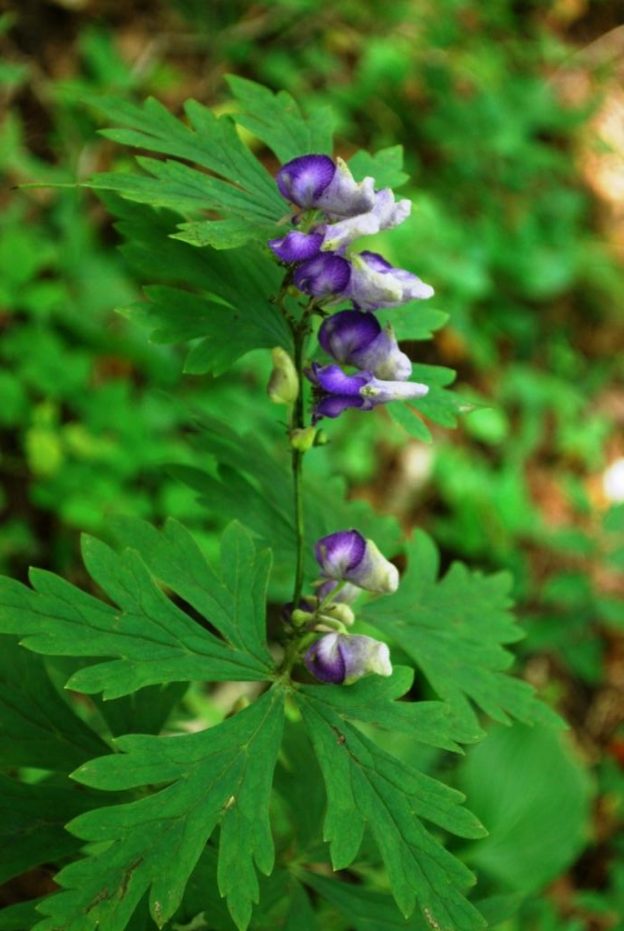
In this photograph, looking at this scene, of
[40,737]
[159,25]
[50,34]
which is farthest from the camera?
[159,25]

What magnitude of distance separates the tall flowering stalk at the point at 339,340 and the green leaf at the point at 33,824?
1.13 ft

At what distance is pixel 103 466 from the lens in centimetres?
274

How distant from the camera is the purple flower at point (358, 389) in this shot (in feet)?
3.74

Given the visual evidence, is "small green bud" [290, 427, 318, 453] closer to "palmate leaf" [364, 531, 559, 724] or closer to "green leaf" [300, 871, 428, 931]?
"palmate leaf" [364, 531, 559, 724]

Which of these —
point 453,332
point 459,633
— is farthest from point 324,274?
point 453,332

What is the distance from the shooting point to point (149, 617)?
1134 mm

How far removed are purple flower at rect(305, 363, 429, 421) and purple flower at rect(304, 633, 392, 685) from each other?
0.28m

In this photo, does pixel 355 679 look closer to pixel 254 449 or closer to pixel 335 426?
pixel 254 449

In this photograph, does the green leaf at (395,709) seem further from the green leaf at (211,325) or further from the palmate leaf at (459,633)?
the green leaf at (211,325)

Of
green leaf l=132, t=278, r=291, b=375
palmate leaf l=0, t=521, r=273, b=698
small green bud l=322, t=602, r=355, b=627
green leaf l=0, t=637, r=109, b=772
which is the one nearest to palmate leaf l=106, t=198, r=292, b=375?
green leaf l=132, t=278, r=291, b=375

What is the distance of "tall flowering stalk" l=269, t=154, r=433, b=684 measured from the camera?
3.60 feet

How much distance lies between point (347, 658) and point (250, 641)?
0.44 ft

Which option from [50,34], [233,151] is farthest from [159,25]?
[233,151]

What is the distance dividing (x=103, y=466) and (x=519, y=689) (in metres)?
1.67
